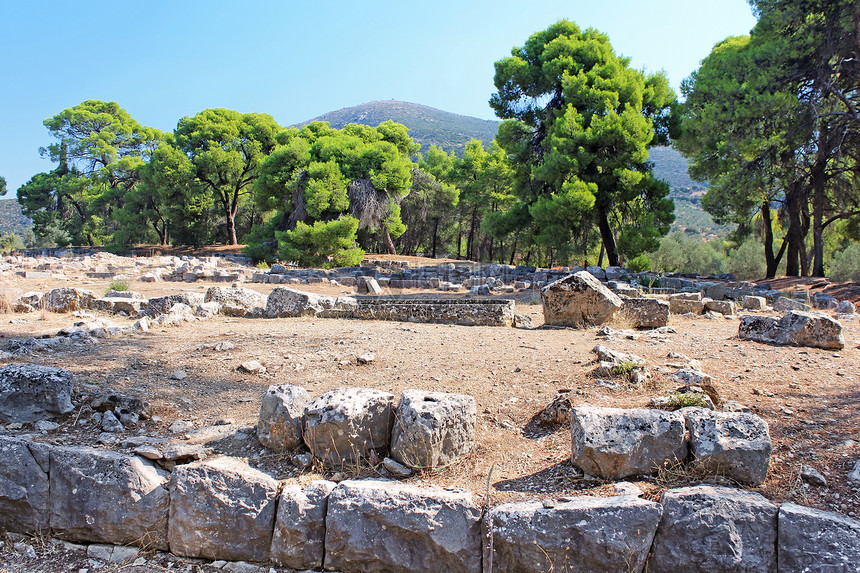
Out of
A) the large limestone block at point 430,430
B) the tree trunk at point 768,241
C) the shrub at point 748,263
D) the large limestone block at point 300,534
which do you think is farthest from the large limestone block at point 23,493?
the shrub at point 748,263

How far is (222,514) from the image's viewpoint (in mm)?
2920

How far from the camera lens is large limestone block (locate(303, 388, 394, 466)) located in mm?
3221

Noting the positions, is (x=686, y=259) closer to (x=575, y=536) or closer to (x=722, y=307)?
(x=722, y=307)

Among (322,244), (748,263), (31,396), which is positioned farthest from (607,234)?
(31,396)

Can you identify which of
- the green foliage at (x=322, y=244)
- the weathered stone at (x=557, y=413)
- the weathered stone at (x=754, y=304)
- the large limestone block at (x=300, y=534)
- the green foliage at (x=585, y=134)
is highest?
the green foliage at (x=585, y=134)

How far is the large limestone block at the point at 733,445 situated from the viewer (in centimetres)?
279

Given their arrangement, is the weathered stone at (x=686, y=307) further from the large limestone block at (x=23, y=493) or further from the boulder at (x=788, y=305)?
the large limestone block at (x=23, y=493)

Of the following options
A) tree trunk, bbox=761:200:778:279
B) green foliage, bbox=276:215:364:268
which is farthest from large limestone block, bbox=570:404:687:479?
green foliage, bbox=276:215:364:268

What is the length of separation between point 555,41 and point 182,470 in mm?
19828

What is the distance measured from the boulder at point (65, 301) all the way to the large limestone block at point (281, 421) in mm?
7076

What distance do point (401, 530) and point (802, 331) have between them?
5187mm

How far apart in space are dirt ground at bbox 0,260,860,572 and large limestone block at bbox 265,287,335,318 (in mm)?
912

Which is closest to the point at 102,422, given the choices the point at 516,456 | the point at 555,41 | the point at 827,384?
the point at 516,456

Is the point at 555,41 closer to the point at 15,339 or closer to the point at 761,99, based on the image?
the point at 761,99
